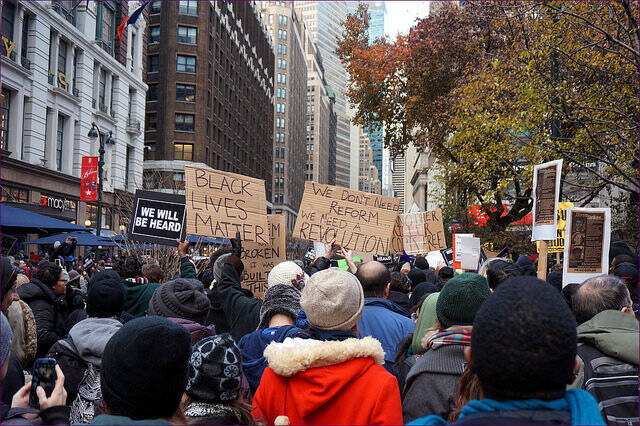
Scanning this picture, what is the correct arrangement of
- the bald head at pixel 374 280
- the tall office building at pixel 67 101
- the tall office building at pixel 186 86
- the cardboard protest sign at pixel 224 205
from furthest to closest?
the tall office building at pixel 186 86 → the tall office building at pixel 67 101 → the cardboard protest sign at pixel 224 205 → the bald head at pixel 374 280

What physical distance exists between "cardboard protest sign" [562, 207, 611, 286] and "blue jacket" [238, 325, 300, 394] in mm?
4471

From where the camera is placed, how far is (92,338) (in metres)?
3.84

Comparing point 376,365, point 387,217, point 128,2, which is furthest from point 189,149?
point 376,365

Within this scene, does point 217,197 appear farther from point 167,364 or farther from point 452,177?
point 452,177

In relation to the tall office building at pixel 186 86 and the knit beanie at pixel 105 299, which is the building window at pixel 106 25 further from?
the knit beanie at pixel 105 299

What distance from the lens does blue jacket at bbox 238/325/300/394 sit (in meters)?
3.70

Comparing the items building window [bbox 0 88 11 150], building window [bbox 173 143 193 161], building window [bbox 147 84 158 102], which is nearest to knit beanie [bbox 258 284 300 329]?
building window [bbox 0 88 11 150]

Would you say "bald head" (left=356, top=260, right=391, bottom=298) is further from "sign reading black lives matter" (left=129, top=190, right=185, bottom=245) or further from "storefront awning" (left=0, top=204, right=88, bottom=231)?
"storefront awning" (left=0, top=204, right=88, bottom=231)

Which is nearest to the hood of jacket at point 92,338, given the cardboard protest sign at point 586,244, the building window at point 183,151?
the cardboard protest sign at point 586,244

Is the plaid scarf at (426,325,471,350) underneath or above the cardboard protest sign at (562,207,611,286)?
underneath

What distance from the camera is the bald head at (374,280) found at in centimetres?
488

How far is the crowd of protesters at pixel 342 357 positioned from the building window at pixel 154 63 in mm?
59611

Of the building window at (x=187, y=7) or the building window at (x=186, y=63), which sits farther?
the building window at (x=187, y=7)

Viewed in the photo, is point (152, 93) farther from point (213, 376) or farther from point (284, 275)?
point (213, 376)
